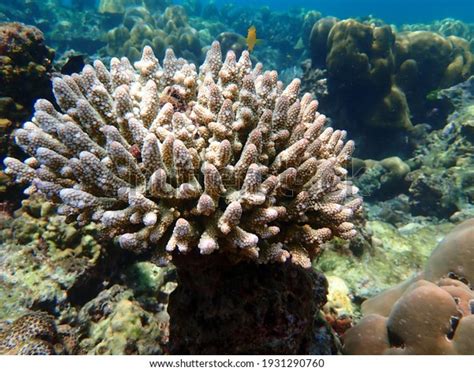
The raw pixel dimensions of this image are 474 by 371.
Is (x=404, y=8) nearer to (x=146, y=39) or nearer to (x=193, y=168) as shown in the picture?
(x=146, y=39)

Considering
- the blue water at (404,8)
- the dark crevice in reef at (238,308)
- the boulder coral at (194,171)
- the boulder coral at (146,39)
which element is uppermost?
the blue water at (404,8)

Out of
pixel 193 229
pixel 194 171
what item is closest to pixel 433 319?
pixel 193 229

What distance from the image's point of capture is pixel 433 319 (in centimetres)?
264

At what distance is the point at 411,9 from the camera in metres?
66.4

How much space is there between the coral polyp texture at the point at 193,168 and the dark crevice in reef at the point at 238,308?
0.25 m

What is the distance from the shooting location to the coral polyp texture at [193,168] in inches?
85.7

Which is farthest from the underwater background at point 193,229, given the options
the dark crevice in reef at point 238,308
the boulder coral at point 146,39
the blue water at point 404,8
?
the blue water at point 404,8

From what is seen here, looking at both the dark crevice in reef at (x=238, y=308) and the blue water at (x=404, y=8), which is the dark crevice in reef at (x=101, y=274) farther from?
the blue water at (x=404, y=8)

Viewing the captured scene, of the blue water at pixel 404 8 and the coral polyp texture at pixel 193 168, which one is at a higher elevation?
the blue water at pixel 404 8

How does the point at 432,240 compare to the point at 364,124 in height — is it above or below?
below

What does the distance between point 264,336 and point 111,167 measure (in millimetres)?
1710

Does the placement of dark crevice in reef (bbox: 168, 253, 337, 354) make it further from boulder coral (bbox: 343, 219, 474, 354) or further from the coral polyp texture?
boulder coral (bbox: 343, 219, 474, 354)
